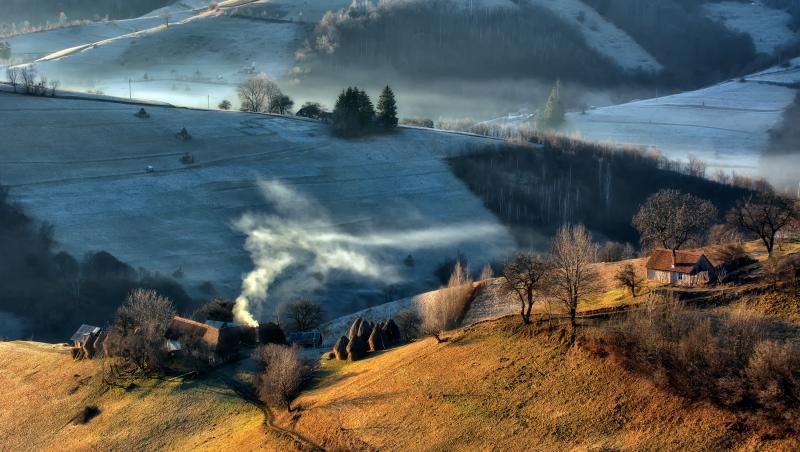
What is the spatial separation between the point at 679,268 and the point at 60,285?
6658 cm

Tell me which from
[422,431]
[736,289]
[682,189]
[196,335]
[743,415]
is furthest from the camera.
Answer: [682,189]

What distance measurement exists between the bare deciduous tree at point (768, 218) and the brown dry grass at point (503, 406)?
69.9 ft

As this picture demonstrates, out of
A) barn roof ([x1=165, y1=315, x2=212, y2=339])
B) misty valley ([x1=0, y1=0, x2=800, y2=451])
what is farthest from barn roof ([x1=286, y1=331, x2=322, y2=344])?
barn roof ([x1=165, y1=315, x2=212, y2=339])

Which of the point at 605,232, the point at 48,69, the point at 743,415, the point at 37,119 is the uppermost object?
the point at 48,69

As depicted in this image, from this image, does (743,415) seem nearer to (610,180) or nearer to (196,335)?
(196,335)

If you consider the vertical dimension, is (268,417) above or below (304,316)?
above

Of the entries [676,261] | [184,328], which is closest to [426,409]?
[676,261]

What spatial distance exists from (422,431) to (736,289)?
2026 centimetres

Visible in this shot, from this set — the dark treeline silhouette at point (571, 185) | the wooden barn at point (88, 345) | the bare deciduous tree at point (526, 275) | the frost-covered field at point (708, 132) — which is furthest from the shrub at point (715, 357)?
the frost-covered field at point (708, 132)

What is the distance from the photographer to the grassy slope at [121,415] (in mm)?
44875

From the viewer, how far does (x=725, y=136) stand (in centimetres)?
17575

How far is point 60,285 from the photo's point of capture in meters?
85.6

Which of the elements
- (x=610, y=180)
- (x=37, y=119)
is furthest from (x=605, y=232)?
(x=37, y=119)

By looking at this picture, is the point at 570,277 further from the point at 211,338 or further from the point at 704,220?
the point at 211,338
